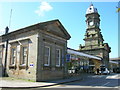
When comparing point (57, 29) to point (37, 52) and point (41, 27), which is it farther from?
point (37, 52)

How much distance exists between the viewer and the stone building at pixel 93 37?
58553 mm

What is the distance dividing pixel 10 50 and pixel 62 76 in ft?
28.1

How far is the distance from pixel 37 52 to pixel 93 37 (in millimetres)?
46794

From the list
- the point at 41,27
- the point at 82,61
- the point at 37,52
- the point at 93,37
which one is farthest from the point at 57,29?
the point at 93,37

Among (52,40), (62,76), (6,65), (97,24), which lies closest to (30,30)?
(52,40)

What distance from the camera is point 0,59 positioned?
22094 mm

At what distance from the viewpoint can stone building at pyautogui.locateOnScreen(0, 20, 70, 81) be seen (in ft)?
55.7

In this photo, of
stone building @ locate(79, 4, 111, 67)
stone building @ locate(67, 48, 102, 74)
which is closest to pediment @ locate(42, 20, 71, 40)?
stone building @ locate(67, 48, 102, 74)

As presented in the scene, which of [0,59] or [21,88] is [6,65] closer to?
[0,59]

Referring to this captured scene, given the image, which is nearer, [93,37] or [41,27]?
[41,27]

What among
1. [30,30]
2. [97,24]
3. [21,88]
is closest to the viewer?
[21,88]

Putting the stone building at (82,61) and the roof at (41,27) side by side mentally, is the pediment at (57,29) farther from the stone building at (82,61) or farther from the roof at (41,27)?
the stone building at (82,61)

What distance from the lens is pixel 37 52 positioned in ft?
54.7

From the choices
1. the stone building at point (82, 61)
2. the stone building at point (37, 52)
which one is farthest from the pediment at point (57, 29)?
the stone building at point (82, 61)
